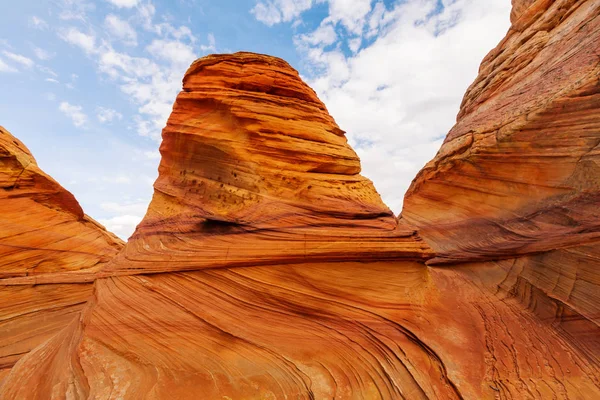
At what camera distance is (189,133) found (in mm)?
8531

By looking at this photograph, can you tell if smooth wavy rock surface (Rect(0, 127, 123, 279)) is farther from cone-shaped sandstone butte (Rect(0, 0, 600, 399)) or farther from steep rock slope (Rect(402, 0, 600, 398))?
steep rock slope (Rect(402, 0, 600, 398))

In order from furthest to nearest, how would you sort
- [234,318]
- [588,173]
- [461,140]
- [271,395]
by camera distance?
[461,140] < [588,173] < [234,318] < [271,395]

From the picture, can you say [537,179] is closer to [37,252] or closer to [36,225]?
[37,252]

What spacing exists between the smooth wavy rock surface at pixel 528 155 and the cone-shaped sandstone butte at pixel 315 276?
2.5 inches

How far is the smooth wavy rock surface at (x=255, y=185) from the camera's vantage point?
6.58 m

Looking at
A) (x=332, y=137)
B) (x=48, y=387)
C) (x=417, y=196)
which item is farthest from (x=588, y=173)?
(x=48, y=387)

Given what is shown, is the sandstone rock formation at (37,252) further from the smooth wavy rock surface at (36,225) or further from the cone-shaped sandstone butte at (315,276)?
the cone-shaped sandstone butte at (315,276)

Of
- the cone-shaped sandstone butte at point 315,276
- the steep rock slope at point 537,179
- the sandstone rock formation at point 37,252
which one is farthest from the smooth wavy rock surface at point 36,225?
the steep rock slope at point 537,179

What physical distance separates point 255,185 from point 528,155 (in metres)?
8.08

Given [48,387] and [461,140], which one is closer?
[48,387]

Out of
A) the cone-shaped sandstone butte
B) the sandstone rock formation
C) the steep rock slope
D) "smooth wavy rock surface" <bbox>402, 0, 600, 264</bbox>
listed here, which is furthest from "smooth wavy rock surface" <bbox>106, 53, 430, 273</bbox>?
the sandstone rock formation

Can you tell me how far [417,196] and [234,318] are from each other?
1165 cm

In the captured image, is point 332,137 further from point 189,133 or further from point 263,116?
point 189,133

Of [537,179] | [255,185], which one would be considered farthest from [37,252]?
[537,179]
